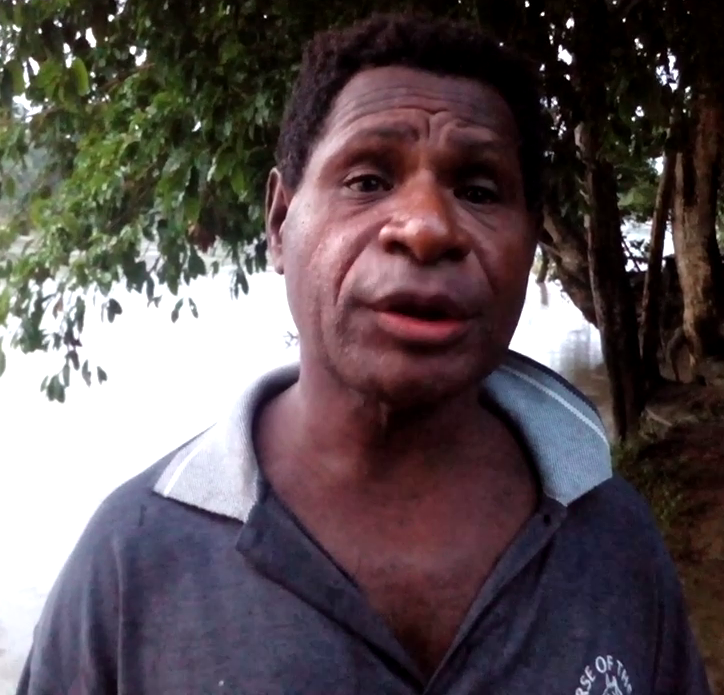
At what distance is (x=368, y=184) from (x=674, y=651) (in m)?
0.82

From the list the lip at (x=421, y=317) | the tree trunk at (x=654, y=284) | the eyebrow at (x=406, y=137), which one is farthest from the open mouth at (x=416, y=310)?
the tree trunk at (x=654, y=284)

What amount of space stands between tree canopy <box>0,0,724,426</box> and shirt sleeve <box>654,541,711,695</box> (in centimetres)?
140

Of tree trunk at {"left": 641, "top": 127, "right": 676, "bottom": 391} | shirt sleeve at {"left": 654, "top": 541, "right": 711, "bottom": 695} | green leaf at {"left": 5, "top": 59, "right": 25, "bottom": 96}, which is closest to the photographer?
shirt sleeve at {"left": 654, "top": 541, "right": 711, "bottom": 695}

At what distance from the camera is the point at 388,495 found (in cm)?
126

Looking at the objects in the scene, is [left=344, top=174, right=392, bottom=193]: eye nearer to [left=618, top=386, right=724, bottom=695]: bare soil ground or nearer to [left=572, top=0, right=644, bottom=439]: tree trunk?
[left=572, top=0, right=644, bottom=439]: tree trunk

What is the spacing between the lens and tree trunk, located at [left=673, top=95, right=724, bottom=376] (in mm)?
5566

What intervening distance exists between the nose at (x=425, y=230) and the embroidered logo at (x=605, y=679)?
57 cm

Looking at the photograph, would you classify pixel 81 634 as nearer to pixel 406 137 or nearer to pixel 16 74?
pixel 406 137

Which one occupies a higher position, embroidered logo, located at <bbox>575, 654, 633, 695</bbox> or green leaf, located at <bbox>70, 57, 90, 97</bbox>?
green leaf, located at <bbox>70, 57, 90, 97</bbox>

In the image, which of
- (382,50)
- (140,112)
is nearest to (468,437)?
(382,50)

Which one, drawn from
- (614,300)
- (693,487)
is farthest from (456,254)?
(614,300)

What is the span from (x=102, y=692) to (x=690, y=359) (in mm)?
6268

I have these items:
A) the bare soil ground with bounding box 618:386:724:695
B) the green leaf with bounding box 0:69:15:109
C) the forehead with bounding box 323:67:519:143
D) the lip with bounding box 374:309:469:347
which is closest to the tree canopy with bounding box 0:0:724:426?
the green leaf with bounding box 0:69:15:109

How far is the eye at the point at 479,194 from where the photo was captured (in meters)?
1.21
